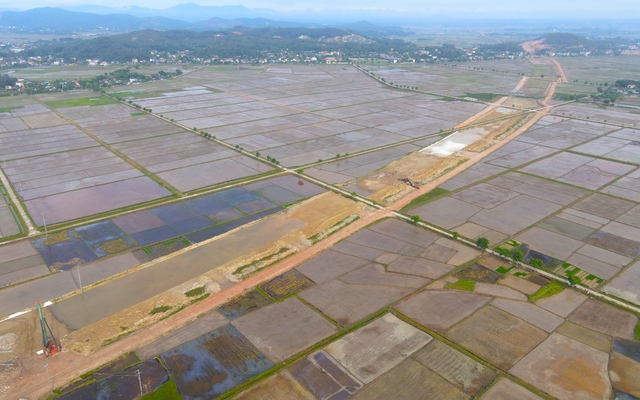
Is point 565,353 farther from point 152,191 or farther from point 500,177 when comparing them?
point 152,191

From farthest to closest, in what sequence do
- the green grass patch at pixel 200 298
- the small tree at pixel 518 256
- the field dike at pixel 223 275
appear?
the small tree at pixel 518 256 → the green grass patch at pixel 200 298 → the field dike at pixel 223 275

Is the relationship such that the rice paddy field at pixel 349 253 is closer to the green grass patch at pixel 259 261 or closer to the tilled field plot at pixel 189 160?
the tilled field plot at pixel 189 160

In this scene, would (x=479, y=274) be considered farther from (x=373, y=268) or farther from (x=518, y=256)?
(x=373, y=268)

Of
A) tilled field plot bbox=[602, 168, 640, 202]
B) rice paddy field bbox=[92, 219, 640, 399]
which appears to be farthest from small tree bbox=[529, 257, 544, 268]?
tilled field plot bbox=[602, 168, 640, 202]

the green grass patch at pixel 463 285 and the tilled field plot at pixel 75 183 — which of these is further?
the tilled field plot at pixel 75 183

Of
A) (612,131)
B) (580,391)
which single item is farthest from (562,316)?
(612,131)

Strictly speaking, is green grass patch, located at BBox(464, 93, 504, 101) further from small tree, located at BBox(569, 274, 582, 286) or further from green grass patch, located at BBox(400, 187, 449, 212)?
small tree, located at BBox(569, 274, 582, 286)

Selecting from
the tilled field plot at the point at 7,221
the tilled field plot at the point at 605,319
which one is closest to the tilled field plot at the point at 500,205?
the tilled field plot at the point at 605,319
